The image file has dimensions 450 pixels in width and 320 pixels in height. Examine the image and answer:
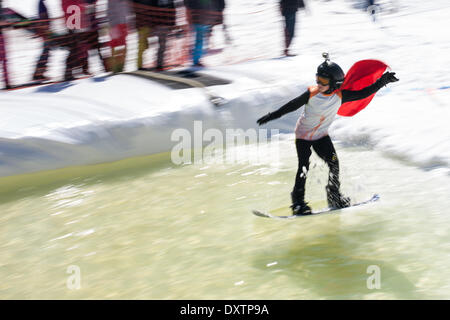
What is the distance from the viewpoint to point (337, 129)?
7387 millimetres

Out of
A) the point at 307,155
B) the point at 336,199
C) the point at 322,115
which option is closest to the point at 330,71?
the point at 322,115

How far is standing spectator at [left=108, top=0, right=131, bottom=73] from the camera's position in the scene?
762 cm

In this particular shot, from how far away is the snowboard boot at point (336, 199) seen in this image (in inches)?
195

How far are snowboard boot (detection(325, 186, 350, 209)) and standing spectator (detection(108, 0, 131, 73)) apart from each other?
3.93 m

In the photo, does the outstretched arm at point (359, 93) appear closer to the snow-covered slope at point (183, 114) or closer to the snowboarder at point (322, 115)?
the snowboarder at point (322, 115)

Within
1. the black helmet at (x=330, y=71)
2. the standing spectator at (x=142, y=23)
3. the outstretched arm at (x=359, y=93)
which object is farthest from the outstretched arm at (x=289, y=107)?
the standing spectator at (x=142, y=23)

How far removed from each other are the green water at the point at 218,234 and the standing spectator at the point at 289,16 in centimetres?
307

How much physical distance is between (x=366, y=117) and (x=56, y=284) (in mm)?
4695

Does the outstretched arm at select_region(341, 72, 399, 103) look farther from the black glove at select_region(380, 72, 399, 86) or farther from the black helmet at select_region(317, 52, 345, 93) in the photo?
the black helmet at select_region(317, 52, 345, 93)

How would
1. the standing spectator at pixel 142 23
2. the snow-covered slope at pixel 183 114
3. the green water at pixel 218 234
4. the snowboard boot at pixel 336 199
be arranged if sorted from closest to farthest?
the green water at pixel 218 234 < the snowboard boot at pixel 336 199 < the snow-covered slope at pixel 183 114 < the standing spectator at pixel 142 23

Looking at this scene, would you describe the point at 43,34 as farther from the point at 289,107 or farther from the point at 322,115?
the point at 322,115

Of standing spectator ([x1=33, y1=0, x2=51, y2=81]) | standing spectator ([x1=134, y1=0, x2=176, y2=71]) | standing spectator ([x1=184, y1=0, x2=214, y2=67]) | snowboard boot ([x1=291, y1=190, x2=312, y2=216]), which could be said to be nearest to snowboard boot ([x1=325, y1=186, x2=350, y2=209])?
snowboard boot ([x1=291, y1=190, x2=312, y2=216])

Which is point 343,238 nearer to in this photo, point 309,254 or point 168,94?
point 309,254
